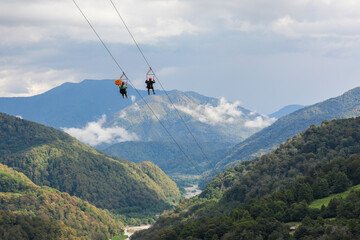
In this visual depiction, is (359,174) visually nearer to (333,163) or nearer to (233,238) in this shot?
(333,163)

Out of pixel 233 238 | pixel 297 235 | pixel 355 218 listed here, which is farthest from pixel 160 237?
pixel 355 218

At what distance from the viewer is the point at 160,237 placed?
547 feet

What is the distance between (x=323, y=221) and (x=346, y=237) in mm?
19966

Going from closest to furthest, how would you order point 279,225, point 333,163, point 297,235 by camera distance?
point 297,235, point 279,225, point 333,163

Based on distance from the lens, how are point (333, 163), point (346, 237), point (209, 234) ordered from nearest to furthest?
1. point (346, 237)
2. point (209, 234)
3. point (333, 163)

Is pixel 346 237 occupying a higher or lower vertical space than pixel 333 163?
lower

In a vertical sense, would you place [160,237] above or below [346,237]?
above

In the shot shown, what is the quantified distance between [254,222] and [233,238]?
9345mm

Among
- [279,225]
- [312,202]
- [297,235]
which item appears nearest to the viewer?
[297,235]

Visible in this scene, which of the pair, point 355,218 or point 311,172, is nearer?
point 355,218

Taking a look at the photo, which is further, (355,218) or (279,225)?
(279,225)

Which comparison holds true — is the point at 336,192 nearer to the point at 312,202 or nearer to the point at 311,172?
the point at 312,202

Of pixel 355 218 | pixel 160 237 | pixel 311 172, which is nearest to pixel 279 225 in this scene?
pixel 355 218

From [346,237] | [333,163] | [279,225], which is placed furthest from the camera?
[333,163]
